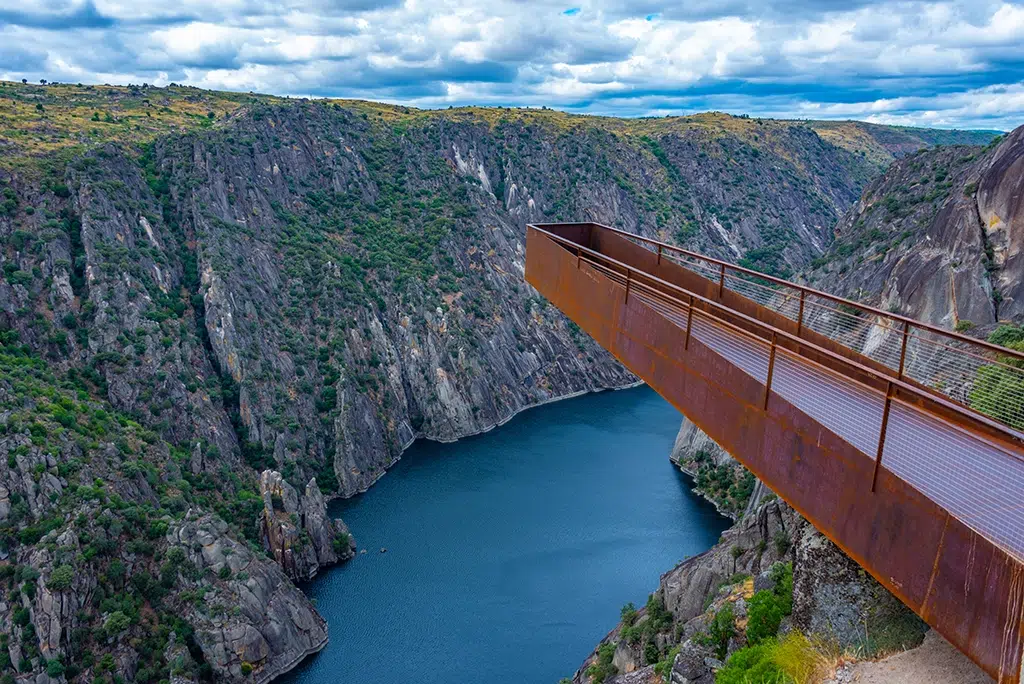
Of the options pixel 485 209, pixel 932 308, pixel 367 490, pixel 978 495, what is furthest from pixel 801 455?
pixel 485 209

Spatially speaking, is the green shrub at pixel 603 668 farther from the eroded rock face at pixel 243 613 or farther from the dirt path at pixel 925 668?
the eroded rock face at pixel 243 613

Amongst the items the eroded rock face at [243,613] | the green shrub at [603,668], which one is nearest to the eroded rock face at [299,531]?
the eroded rock face at [243,613]

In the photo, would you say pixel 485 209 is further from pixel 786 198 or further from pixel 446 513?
pixel 786 198

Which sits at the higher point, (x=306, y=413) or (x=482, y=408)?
(x=306, y=413)

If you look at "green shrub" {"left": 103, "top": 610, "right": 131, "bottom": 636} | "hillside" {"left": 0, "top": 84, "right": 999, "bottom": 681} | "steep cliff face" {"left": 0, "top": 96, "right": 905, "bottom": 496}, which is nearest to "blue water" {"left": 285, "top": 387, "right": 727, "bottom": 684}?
"hillside" {"left": 0, "top": 84, "right": 999, "bottom": 681}

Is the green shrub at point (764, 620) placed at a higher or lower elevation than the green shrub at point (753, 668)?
lower

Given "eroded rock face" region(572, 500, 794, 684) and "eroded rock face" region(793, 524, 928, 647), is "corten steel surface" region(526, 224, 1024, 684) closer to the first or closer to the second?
"eroded rock face" region(793, 524, 928, 647)
